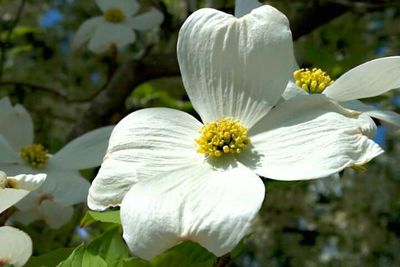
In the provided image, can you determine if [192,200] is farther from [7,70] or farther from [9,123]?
[7,70]

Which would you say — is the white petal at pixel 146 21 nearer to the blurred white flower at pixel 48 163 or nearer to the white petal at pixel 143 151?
the blurred white flower at pixel 48 163

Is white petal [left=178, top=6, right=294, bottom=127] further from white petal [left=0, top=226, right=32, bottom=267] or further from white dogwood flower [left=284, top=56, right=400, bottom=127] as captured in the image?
white petal [left=0, top=226, right=32, bottom=267]

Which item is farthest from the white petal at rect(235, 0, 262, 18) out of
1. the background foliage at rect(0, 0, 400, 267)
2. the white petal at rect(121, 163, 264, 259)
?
the background foliage at rect(0, 0, 400, 267)

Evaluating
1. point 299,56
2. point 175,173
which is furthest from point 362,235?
point 175,173

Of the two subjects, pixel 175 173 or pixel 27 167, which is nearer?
pixel 175 173

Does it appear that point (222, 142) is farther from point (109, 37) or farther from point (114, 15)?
point (114, 15)

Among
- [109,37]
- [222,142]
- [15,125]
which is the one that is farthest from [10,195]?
[109,37]
